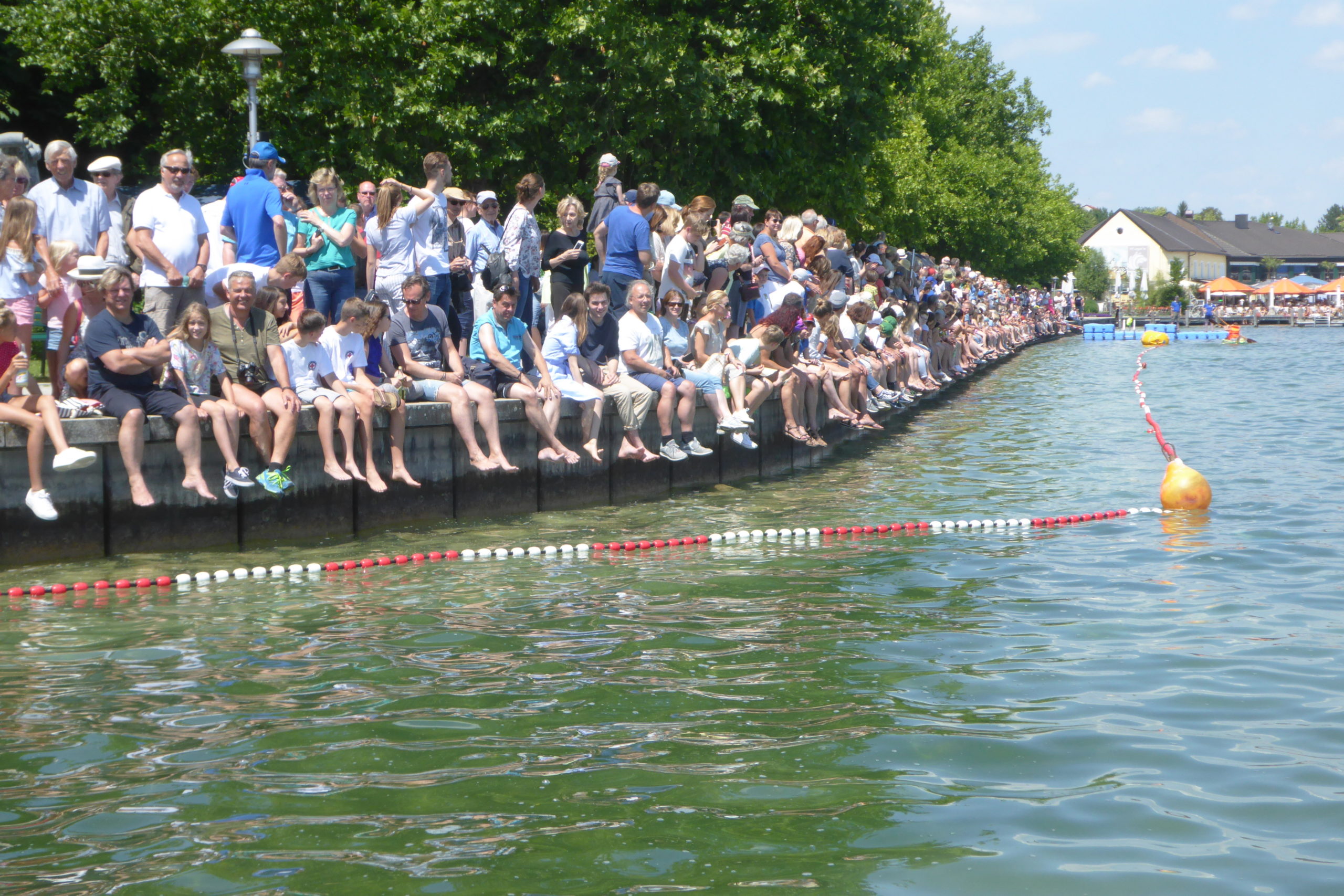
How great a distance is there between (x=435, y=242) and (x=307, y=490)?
2.50m

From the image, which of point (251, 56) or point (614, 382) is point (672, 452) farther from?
point (251, 56)

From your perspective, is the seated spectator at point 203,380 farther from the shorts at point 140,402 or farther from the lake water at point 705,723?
the lake water at point 705,723

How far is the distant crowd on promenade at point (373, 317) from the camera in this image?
9.66 m

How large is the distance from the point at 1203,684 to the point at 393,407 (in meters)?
6.62

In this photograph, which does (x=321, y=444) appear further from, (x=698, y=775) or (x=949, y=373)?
(x=949, y=373)

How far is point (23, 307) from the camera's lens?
969cm

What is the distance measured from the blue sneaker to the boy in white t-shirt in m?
0.46

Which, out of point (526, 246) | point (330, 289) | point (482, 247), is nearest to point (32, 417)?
point (330, 289)

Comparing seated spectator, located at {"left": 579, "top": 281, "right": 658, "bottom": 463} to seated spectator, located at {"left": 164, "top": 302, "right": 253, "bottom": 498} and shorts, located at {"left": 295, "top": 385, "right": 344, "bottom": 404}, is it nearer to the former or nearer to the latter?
shorts, located at {"left": 295, "top": 385, "right": 344, "bottom": 404}

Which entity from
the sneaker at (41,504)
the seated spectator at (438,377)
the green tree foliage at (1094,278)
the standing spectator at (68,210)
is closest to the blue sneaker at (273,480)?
the sneaker at (41,504)

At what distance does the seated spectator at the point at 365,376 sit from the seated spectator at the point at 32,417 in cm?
217

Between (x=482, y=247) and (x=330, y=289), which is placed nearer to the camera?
(x=330, y=289)

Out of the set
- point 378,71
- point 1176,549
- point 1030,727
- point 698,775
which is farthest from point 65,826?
point 378,71

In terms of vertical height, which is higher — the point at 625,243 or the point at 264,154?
the point at 264,154
